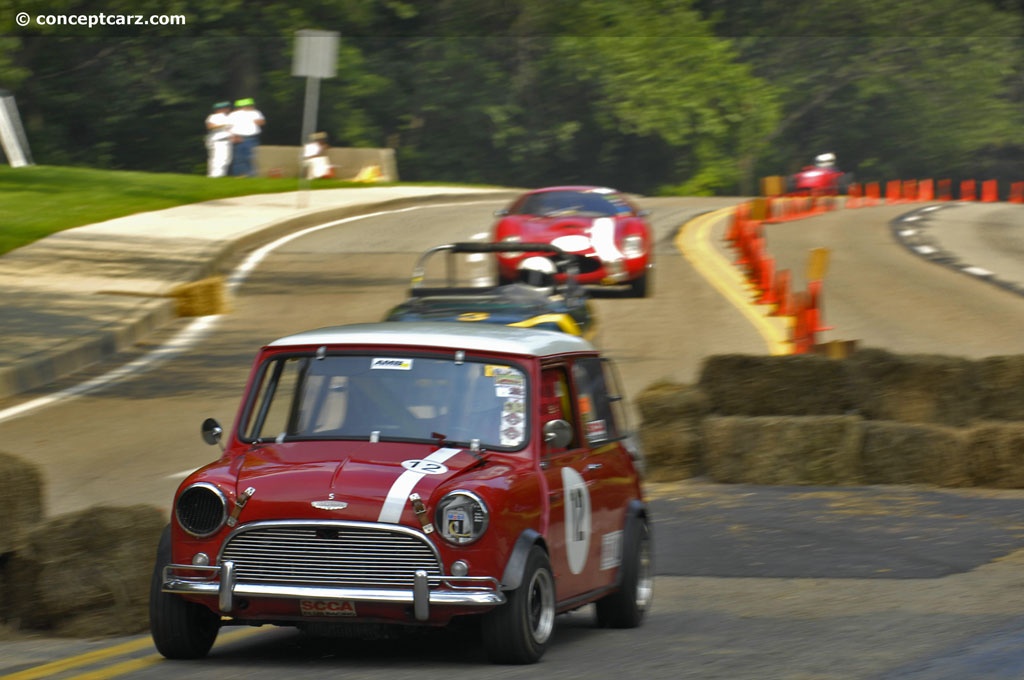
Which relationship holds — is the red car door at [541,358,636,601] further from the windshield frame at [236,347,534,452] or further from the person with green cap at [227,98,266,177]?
the person with green cap at [227,98,266,177]

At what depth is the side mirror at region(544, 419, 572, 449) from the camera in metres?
7.66

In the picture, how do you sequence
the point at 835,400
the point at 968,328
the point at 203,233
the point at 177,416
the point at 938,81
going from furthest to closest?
the point at 938,81 → the point at 203,233 → the point at 968,328 → the point at 177,416 → the point at 835,400

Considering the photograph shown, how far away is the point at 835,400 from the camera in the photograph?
1382cm

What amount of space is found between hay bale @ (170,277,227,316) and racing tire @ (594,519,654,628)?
1420 cm

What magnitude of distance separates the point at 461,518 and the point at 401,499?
0.81ft

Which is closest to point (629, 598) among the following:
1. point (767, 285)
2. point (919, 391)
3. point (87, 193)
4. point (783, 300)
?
point (919, 391)

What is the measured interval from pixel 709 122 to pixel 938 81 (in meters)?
9.63

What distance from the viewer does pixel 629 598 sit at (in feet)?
28.0

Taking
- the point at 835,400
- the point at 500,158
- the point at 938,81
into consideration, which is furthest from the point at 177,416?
the point at 938,81

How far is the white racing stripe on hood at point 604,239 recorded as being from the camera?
2238cm

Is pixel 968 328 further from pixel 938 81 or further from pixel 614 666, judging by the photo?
pixel 938 81

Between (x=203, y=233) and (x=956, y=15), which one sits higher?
(x=956, y=15)

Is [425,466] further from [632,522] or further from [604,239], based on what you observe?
[604,239]

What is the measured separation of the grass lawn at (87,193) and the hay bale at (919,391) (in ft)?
54.0
